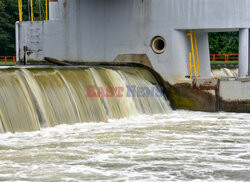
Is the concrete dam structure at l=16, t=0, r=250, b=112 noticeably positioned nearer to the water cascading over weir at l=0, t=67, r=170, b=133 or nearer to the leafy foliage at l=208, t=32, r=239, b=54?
the water cascading over weir at l=0, t=67, r=170, b=133

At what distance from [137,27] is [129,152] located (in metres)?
9.54

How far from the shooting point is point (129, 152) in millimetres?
10391

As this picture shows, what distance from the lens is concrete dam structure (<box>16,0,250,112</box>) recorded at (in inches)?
709

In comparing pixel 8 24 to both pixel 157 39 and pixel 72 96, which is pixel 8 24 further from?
pixel 72 96

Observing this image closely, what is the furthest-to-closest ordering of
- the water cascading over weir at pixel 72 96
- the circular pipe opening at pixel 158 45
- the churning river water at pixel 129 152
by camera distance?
the circular pipe opening at pixel 158 45 < the water cascading over weir at pixel 72 96 < the churning river water at pixel 129 152

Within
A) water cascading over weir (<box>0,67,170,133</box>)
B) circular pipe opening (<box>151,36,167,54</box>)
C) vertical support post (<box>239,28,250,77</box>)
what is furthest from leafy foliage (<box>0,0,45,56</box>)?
vertical support post (<box>239,28,250,77</box>)

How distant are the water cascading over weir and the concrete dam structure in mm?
827

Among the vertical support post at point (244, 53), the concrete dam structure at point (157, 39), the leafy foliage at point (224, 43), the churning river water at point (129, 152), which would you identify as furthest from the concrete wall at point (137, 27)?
the leafy foliage at point (224, 43)

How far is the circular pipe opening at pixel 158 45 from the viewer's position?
1889 cm

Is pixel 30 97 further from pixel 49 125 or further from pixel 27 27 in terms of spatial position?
pixel 27 27

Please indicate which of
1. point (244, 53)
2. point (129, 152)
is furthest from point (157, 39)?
point (129, 152)

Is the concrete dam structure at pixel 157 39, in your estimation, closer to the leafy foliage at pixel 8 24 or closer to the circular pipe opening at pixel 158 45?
the circular pipe opening at pixel 158 45

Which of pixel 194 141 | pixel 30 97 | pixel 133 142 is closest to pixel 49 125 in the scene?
pixel 30 97

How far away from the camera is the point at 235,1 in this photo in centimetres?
1795
